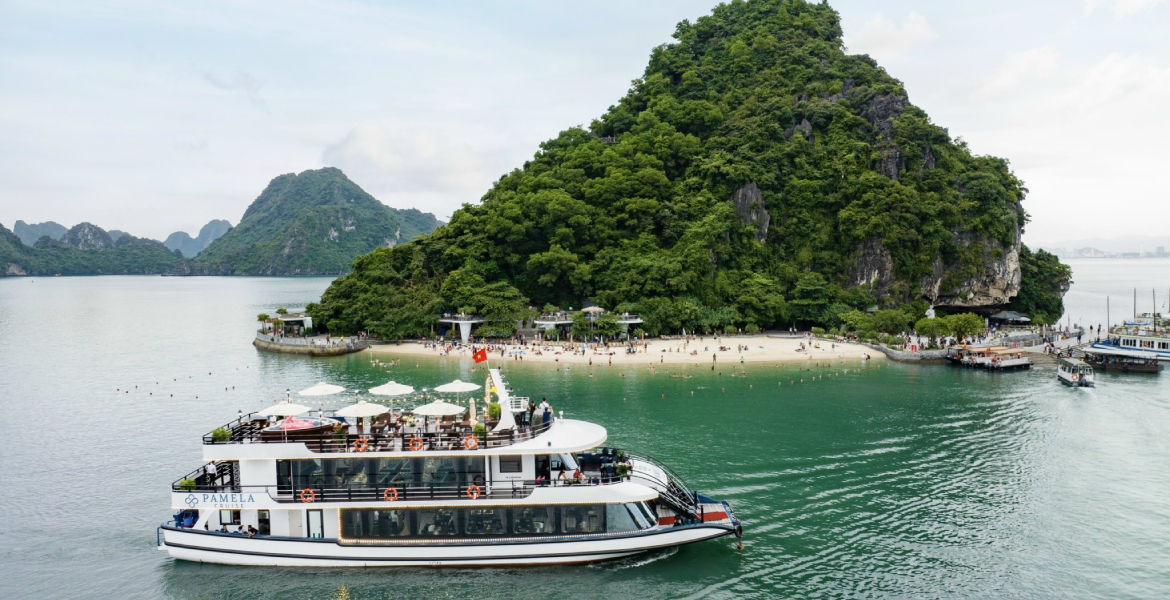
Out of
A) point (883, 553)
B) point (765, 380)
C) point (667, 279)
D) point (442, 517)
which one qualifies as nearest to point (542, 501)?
point (442, 517)

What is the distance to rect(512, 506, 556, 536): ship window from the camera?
22.1 metres

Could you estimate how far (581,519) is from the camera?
73.2ft

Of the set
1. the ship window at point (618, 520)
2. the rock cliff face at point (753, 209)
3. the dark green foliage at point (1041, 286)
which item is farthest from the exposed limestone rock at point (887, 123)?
the ship window at point (618, 520)

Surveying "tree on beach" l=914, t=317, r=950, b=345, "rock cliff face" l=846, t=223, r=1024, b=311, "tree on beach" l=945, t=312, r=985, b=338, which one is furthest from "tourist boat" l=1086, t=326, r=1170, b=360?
"rock cliff face" l=846, t=223, r=1024, b=311

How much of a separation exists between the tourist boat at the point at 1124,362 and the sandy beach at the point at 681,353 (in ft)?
58.2

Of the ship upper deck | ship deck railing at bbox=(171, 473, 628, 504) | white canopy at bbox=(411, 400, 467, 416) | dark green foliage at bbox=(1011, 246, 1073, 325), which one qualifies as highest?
dark green foliage at bbox=(1011, 246, 1073, 325)

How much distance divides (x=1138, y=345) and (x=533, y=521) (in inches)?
2520

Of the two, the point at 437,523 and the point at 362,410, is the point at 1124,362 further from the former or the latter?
the point at 362,410

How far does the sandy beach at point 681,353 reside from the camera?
64.0 metres

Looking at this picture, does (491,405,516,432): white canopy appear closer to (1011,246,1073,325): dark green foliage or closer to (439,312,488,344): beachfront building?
(439,312,488,344): beachfront building

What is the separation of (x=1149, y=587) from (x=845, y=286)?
69332 millimetres

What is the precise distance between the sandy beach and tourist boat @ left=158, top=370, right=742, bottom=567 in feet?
133

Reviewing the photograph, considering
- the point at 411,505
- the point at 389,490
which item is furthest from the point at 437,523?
the point at 389,490

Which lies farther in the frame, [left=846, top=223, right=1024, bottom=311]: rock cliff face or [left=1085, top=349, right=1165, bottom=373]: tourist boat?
[left=846, top=223, right=1024, bottom=311]: rock cliff face
